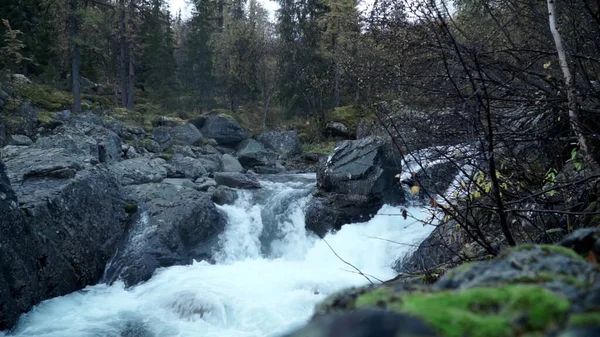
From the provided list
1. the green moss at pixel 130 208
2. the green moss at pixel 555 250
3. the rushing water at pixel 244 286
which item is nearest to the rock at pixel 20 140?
the green moss at pixel 130 208

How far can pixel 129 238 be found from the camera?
31.9 ft

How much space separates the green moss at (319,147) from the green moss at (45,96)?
12122 mm

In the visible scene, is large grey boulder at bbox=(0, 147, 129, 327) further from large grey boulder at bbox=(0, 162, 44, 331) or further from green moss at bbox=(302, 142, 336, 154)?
green moss at bbox=(302, 142, 336, 154)

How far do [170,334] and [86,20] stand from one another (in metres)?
18.4

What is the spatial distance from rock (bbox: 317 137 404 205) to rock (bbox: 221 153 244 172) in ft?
20.7

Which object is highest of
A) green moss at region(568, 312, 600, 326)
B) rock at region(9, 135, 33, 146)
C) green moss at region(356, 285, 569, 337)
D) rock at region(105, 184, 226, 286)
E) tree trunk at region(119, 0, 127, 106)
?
tree trunk at region(119, 0, 127, 106)

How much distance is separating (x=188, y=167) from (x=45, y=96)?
10059 millimetres

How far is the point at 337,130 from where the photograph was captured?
71.7 feet

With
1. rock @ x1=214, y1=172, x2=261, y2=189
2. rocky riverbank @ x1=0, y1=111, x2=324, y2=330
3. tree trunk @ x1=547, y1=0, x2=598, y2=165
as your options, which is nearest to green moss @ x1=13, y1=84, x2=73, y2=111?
rocky riverbank @ x1=0, y1=111, x2=324, y2=330

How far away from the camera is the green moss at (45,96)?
19.5 meters

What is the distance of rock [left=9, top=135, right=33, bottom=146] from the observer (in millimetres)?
14148

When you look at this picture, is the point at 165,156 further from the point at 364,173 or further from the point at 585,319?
the point at 585,319

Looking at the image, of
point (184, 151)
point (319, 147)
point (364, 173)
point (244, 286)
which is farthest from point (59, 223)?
point (319, 147)

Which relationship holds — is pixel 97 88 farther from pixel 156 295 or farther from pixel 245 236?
pixel 156 295
